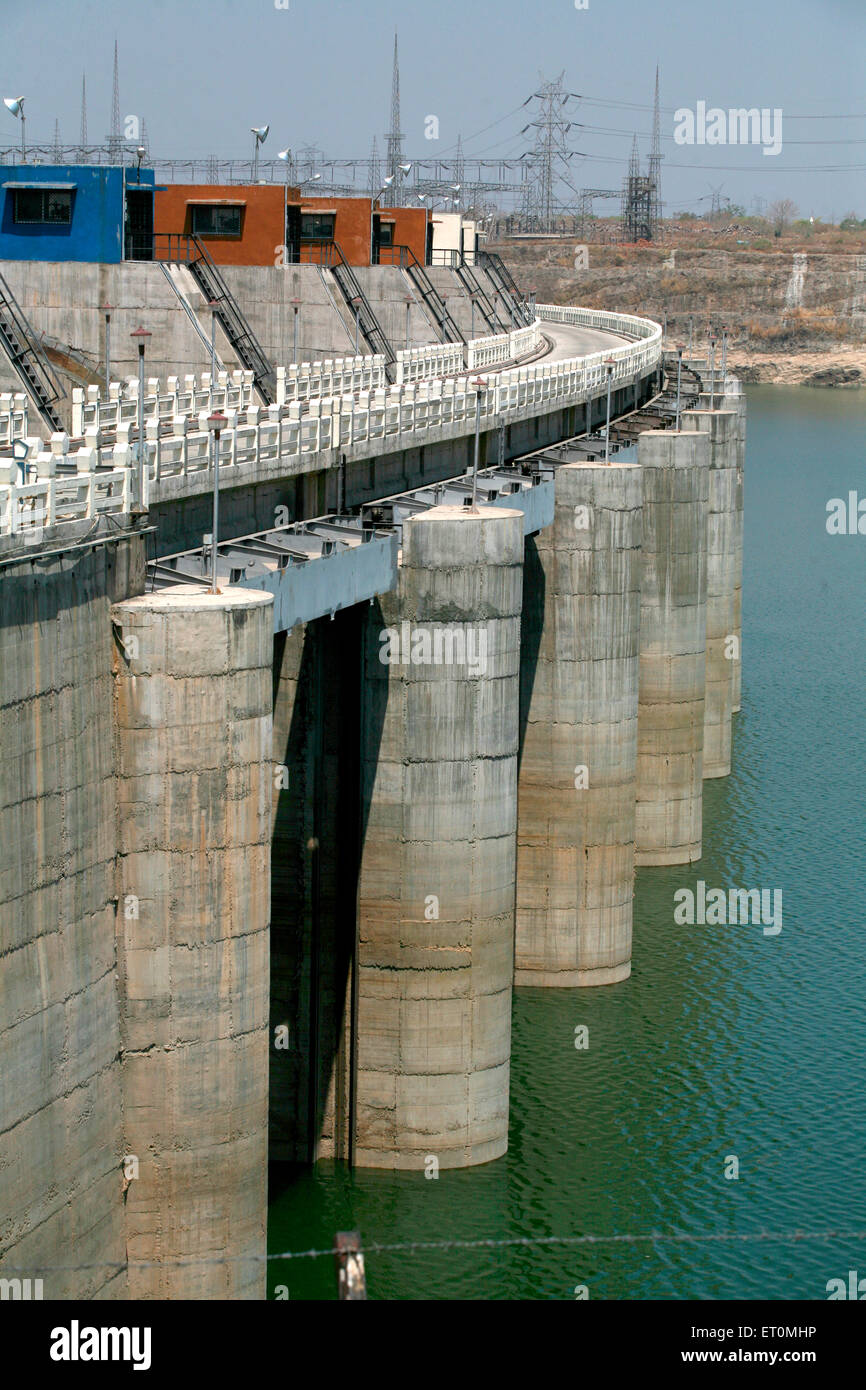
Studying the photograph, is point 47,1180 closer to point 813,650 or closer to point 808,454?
point 813,650

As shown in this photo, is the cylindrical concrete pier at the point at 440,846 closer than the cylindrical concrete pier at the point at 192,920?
No

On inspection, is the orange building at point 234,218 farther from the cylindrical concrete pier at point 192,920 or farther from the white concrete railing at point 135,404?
the cylindrical concrete pier at point 192,920

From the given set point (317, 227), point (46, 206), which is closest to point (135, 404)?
point (46, 206)

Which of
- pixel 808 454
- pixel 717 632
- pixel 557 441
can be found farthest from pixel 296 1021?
pixel 808 454

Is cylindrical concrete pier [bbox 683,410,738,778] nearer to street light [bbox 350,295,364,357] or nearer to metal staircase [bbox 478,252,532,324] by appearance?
street light [bbox 350,295,364,357]

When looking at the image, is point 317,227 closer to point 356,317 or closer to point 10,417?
point 356,317

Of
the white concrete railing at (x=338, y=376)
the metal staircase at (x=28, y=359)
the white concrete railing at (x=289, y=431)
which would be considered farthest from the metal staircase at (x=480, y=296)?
the metal staircase at (x=28, y=359)

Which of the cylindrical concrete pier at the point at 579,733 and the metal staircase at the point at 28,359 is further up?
the metal staircase at the point at 28,359
